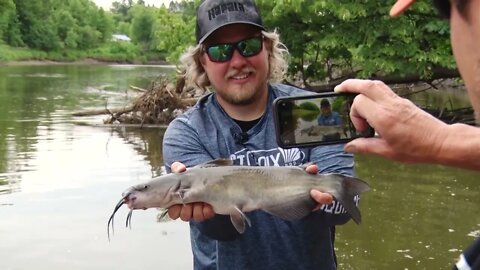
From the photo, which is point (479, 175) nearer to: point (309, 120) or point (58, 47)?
point (309, 120)

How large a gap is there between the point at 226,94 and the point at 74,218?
6858mm

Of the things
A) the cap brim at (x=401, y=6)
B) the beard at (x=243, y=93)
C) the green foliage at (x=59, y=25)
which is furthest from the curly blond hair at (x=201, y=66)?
the green foliage at (x=59, y=25)

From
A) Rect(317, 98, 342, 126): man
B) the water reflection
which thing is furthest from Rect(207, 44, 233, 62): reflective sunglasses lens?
the water reflection

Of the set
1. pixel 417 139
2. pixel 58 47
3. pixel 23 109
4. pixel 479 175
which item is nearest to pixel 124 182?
pixel 479 175

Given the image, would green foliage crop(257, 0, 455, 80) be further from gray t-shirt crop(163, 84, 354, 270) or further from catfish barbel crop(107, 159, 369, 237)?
catfish barbel crop(107, 159, 369, 237)

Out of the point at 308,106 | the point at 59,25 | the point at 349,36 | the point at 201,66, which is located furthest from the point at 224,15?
the point at 59,25

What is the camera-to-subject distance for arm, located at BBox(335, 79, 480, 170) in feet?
4.94

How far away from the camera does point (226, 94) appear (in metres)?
3.57

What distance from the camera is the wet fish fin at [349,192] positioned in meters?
3.08

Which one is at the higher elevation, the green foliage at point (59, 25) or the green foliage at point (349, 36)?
the green foliage at point (59, 25)

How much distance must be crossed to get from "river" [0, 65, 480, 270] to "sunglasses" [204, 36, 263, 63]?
4.73 m

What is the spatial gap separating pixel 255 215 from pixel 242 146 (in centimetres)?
38

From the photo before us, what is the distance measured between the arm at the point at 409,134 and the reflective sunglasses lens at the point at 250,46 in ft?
6.08

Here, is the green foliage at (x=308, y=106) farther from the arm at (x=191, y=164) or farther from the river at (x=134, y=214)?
the river at (x=134, y=214)
